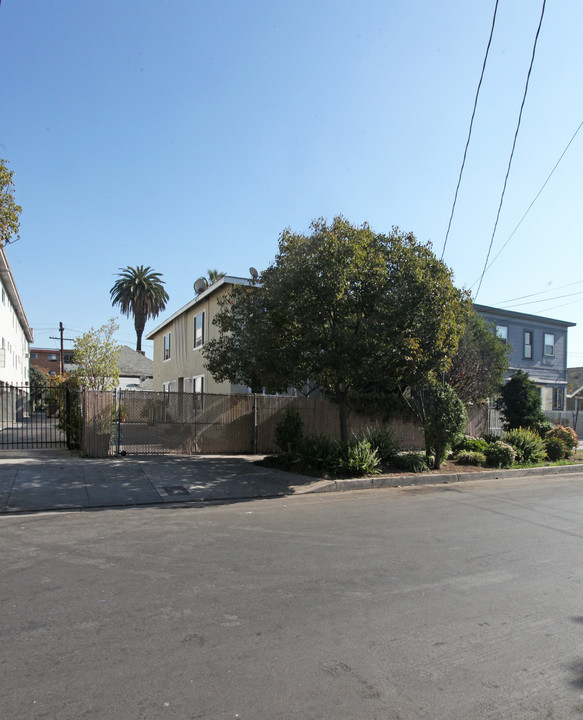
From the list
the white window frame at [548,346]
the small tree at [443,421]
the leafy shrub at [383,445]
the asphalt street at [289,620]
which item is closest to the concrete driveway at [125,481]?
the asphalt street at [289,620]

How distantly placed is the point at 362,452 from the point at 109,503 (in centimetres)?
601

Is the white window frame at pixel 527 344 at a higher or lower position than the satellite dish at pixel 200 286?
lower

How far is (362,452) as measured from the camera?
1294cm

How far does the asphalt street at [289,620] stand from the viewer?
10.6ft

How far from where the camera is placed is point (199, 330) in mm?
23969

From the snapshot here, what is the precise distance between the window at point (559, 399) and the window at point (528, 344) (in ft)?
12.0

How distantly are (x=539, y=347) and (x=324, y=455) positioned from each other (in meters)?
22.9

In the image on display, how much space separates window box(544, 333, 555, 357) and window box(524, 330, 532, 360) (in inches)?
54.4

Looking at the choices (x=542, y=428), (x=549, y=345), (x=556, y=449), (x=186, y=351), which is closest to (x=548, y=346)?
(x=549, y=345)

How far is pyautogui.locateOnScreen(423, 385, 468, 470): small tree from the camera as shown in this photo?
1412 centimetres

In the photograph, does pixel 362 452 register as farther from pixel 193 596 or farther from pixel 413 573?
pixel 193 596

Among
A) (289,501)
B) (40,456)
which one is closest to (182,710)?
(289,501)

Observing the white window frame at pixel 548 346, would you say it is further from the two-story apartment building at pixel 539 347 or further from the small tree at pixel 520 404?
the small tree at pixel 520 404

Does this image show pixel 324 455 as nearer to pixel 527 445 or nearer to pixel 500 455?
pixel 500 455
